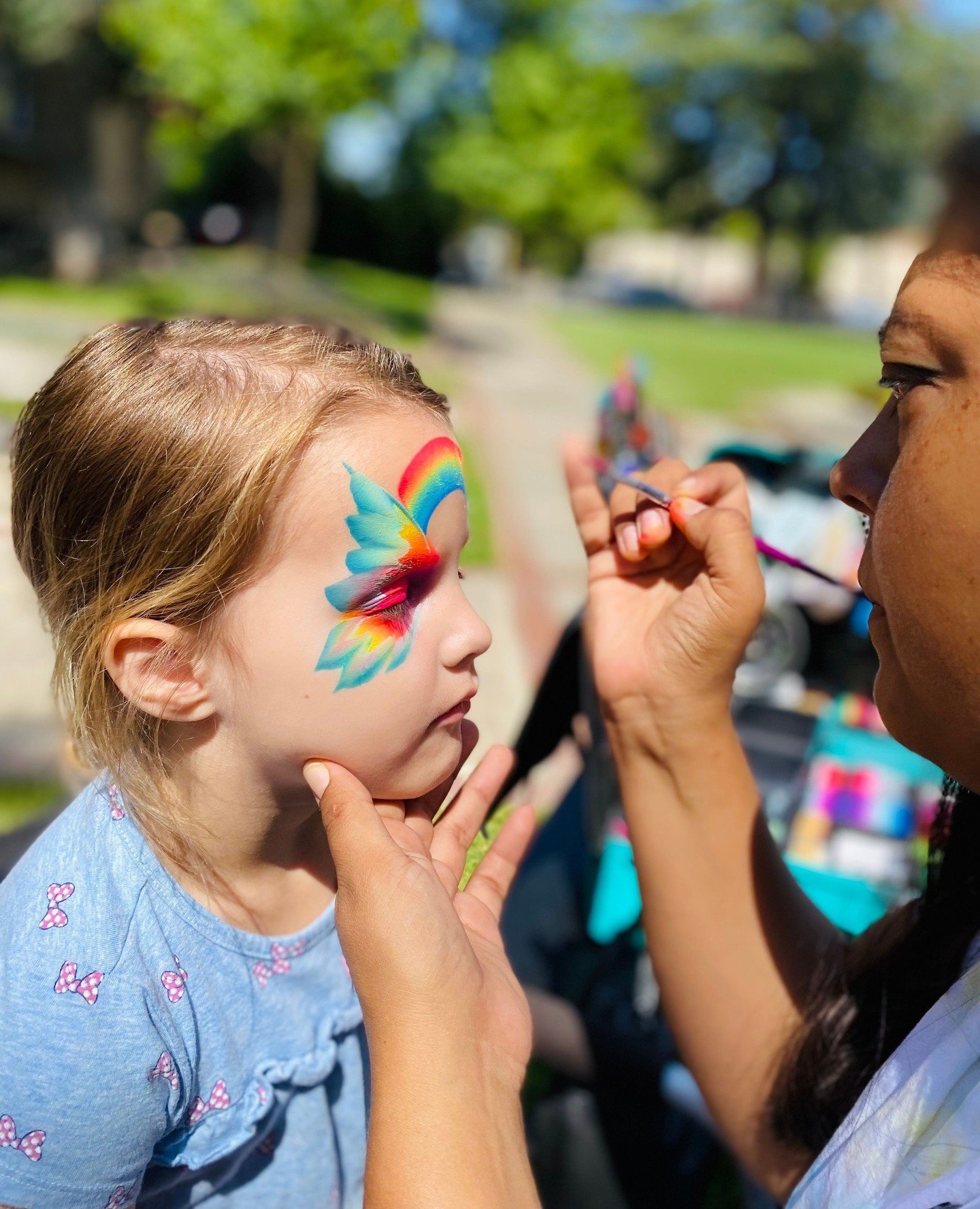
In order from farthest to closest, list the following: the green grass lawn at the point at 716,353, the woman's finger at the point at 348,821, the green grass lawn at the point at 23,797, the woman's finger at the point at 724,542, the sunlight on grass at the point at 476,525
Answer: the green grass lawn at the point at 716,353 → the green grass lawn at the point at 23,797 → the sunlight on grass at the point at 476,525 → the woman's finger at the point at 724,542 → the woman's finger at the point at 348,821

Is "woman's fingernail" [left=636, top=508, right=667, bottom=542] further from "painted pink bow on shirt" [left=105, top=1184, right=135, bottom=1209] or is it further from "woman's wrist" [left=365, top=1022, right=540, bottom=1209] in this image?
"painted pink bow on shirt" [left=105, top=1184, right=135, bottom=1209]

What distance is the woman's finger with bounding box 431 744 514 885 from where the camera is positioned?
46.0 inches

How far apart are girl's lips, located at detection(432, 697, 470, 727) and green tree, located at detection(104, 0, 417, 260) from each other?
953 centimetres

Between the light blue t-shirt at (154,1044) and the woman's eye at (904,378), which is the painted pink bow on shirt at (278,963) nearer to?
the light blue t-shirt at (154,1044)

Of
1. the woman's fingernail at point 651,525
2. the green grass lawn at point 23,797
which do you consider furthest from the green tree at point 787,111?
the woman's fingernail at point 651,525

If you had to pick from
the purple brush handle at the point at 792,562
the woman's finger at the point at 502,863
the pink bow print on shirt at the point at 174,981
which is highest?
the purple brush handle at the point at 792,562

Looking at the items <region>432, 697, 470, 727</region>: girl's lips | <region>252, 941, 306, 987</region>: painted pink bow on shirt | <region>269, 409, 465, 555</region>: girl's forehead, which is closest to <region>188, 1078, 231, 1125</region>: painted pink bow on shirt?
<region>252, 941, 306, 987</region>: painted pink bow on shirt

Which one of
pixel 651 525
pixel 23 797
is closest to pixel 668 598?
pixel 651 525

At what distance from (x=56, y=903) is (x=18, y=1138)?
223 millimetres

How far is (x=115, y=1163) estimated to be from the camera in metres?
1.04

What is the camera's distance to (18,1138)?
1005mm

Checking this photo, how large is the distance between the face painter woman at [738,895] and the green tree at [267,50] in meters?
9.29

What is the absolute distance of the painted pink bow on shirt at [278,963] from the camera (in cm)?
120

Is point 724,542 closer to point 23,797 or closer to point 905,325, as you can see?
point 905,325
